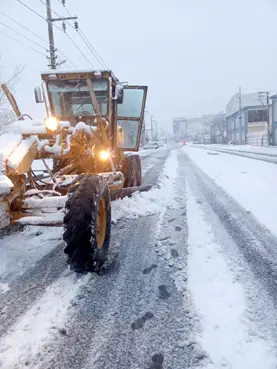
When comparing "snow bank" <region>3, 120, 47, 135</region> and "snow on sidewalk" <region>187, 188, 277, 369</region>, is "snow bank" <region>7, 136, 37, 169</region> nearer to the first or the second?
"snow bank" <region>3, 120, 47, 135</region>

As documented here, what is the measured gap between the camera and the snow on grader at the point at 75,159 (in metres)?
2.78

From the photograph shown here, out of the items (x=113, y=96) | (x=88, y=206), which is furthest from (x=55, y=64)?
(x=88, y=206)

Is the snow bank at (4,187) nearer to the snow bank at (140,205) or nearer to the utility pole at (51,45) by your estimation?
the snow bank at (140,205)

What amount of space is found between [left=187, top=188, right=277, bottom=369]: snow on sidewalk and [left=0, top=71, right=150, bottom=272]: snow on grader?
1.01 meters

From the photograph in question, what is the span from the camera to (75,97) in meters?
5.49

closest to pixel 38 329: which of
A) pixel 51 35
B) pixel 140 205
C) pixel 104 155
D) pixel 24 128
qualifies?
pixel 24 128

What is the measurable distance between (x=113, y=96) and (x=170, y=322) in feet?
14.3

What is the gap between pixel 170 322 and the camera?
84.4 inches

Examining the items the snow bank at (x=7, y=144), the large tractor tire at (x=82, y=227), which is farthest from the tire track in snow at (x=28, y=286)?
the snow bank at (x=7, y=144)

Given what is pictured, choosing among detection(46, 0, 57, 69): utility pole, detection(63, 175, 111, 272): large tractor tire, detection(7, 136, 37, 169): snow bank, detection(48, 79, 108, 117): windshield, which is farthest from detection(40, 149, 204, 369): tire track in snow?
detection(46, 0, 57, 69): utility pole

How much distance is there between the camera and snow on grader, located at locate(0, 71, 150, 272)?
278cm

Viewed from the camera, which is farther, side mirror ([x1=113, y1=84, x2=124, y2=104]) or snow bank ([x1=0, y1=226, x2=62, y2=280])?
side mirror ([x1=113, y1=84, x2=124, y2=104])

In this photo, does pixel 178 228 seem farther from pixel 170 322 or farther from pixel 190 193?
pixel 190 193

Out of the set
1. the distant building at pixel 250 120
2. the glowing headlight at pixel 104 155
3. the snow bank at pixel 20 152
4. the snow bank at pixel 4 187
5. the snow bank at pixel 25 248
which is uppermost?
the distant building at pixel 250 120
